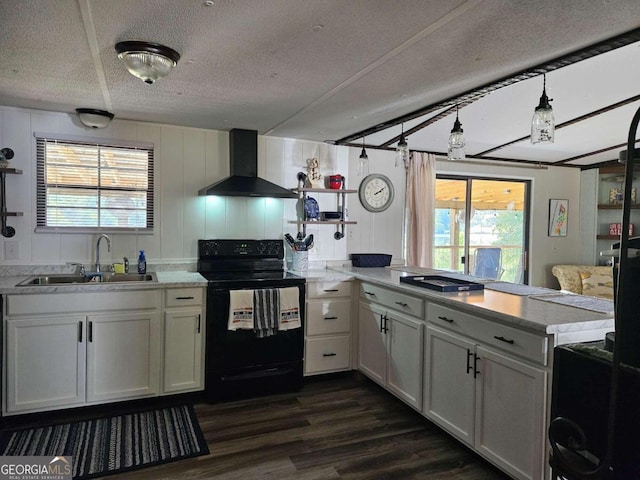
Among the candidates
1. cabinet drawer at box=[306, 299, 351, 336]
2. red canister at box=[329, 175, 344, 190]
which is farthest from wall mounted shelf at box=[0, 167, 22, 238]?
red canister at box=[329, 175, 344, 190]

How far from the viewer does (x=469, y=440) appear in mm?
2400

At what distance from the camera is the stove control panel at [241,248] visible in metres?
3.78

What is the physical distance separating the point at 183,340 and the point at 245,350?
17.9 inches

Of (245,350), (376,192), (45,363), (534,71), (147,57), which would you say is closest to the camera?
(147,57)

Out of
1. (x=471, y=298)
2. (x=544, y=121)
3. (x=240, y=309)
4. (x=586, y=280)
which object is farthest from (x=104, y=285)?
(x=586, y=280)

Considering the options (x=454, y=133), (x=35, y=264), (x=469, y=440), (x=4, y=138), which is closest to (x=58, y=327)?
(x=35, y=264)

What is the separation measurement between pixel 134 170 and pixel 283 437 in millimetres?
2393

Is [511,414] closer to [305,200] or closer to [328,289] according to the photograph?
[328,289]

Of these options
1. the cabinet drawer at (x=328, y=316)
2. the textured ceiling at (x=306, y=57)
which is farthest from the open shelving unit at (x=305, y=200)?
the cabinet drawer at (x=328, y=316)

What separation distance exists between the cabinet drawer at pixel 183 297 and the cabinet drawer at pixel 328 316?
87cm

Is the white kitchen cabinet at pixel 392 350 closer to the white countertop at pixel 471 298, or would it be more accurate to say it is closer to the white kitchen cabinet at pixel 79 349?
the white countertop at pixel 471 298

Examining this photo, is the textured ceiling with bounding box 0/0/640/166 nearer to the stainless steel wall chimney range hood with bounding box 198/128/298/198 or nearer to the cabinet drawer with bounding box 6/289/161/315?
the stainless steel wall chimney range hood with bounding box 198/128/298/198

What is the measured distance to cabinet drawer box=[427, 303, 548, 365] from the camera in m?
1.98

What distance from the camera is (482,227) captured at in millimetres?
5379
